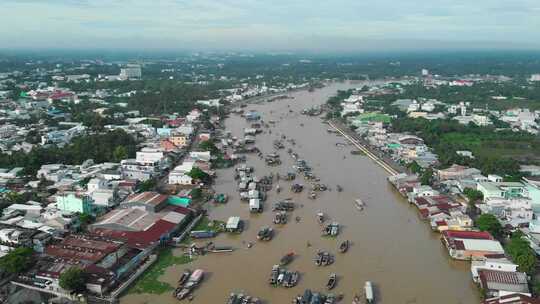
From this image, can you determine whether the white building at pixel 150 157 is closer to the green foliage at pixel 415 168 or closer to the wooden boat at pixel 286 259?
the wooden boat at pixel 286 259

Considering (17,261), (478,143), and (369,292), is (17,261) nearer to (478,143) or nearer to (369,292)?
(369,292)

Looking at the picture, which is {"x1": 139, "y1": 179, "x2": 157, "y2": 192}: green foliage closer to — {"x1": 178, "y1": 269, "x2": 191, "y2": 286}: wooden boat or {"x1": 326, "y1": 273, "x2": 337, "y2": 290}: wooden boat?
{"x1": 178, "y1": 269, "x2": 191, "y2": 286}: wooden boat

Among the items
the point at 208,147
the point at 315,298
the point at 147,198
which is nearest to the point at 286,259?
→ the point at 315,298

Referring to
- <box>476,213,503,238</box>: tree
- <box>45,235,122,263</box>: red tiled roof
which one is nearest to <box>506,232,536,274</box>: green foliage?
<box>476,213,503,238</box>: tree

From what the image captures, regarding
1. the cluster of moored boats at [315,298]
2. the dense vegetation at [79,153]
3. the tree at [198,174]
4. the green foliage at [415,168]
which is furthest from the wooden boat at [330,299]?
the dense vegetation at [79,153]

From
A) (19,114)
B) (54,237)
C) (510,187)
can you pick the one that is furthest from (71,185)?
(19,114)
